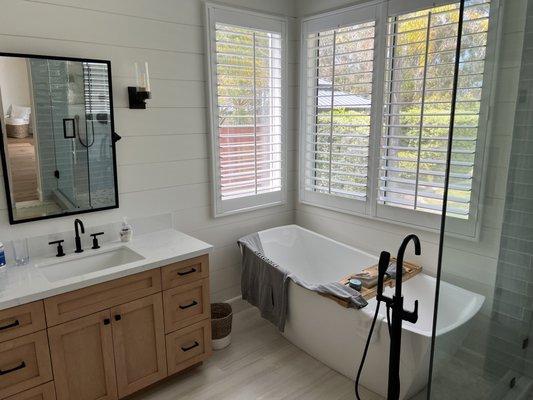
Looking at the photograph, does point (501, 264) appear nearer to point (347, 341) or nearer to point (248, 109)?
point (347, 341)

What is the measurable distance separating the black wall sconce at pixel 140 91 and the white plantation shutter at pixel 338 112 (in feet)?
4.73

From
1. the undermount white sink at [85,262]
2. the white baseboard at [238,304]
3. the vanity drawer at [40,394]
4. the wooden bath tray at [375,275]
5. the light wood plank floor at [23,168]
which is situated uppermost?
the light wood plank floor at [23,168]

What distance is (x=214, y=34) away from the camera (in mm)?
2984

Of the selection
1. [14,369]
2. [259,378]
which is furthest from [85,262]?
[259,378]

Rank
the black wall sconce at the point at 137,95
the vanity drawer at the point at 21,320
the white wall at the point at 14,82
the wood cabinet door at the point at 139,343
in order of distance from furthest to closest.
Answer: the black wall sconce at the point at 137,95, the wood cabinet door at the point at 139,343, the white wall at the point at 14,82, the vanity drawer at the point at 21,320

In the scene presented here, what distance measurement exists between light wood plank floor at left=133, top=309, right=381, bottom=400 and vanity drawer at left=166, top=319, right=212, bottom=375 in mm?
135

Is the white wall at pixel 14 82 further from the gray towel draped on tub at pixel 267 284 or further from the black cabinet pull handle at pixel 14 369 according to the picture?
the gray towel draped on tub at pixel 267 284

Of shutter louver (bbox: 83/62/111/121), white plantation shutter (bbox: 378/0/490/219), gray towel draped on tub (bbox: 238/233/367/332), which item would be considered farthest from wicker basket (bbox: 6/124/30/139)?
white plantation shutter (bbox: 378/0/490/219)

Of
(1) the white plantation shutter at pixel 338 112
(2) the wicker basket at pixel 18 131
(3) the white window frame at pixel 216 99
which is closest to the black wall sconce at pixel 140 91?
(3) the white window frame at pixel 216 99

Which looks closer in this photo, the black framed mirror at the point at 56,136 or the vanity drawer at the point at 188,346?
the black framed mirror at the point at 56,136

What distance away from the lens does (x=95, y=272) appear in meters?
2.17

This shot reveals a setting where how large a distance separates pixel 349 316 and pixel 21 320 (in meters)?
1.76

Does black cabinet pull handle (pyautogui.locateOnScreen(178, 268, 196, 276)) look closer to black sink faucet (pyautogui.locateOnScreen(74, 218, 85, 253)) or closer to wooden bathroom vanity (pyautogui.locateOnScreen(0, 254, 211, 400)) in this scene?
wooden bathroom vanity (pyautogui.locateOnScreen(0, 254, 211, 400))

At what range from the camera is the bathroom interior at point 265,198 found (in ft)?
5.43
